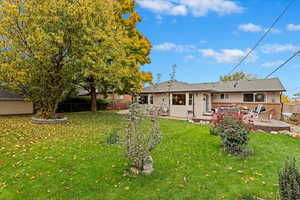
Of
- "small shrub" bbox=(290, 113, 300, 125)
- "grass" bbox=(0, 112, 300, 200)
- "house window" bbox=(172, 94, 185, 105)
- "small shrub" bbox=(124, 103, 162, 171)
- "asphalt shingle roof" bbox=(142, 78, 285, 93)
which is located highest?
"asphalt shingle roof" bbox=(142, 78, 285, 93)

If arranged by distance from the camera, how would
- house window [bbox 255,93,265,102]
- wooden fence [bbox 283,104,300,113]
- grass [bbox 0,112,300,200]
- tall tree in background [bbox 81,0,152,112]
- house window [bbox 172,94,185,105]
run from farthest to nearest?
house window [bbox 172,94,185,105], house window [bbox 255,93,265,102], wooden fence [bbox 283,104,300,113], tall tree in background [bbox 81,0,152,112], grass [bbox 0,112,300,200]

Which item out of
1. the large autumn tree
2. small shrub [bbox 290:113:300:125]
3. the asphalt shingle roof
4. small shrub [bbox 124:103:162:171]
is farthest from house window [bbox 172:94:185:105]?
small shrub [bbox 124:103:162:171]

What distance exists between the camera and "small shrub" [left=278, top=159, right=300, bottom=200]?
233cm

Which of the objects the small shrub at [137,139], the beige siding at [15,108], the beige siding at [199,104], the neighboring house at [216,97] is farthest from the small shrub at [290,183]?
the beige siding at [15,108]

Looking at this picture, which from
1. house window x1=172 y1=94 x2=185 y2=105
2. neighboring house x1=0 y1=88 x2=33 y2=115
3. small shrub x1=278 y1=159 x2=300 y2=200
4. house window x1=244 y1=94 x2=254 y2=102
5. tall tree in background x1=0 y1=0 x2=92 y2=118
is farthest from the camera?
house window x1=244 y1=94 x2=254 y2=102

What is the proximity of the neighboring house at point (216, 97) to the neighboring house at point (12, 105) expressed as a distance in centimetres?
1054

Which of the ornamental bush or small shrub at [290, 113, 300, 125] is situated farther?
small shrub at [290, 113, 300, 125]

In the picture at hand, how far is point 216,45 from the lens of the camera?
19.6 m

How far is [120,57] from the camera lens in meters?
10.5

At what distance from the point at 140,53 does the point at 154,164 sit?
11230mm

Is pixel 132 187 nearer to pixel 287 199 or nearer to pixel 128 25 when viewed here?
pixel 287 199

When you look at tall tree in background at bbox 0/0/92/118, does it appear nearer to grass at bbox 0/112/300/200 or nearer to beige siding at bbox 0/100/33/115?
grass at bbox 0/112/300/200

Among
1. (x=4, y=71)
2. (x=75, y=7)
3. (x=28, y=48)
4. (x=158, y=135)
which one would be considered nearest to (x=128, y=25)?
(x=75, y=7)

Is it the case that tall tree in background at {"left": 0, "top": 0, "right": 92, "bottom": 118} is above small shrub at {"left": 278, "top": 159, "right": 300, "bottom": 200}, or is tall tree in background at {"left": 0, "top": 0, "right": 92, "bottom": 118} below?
above
